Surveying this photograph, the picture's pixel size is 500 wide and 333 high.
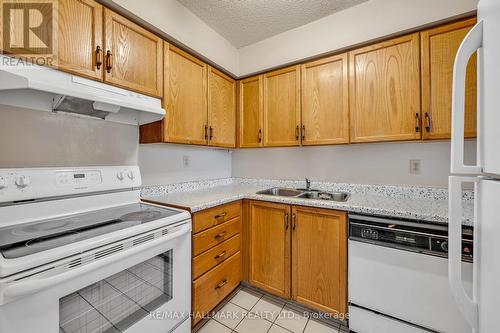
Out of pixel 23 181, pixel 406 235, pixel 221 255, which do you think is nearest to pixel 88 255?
pixel 23 181

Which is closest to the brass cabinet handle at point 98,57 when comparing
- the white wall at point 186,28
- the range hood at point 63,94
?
the range hood at point 63,94

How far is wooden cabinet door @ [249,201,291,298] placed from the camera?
1772 millimetres

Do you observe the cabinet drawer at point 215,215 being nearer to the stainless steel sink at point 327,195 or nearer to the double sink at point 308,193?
the double sink at point 308,193

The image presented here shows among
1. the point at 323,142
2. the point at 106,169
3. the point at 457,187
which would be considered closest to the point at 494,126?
the point at 457,187

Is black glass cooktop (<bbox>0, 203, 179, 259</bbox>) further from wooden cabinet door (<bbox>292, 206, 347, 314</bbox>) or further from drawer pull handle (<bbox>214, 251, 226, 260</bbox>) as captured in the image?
wooden cabinet door (<bbox>292, 206, 347, 314</bbox>)

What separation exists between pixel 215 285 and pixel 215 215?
1.83 ft

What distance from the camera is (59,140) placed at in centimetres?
135

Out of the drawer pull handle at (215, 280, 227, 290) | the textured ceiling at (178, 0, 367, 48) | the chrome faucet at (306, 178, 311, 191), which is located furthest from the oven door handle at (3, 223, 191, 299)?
the textured ceiling at (178, 0, 367, 48)

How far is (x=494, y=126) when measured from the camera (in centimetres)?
47

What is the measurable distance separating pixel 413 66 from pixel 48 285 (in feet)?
7.90

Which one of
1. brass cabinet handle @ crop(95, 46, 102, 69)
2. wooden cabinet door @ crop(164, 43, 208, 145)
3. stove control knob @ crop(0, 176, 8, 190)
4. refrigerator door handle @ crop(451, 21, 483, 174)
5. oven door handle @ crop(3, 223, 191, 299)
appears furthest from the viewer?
wooden cabinet door @ crop(164, 43, 208, 145)

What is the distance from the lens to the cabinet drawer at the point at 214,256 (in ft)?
5.01

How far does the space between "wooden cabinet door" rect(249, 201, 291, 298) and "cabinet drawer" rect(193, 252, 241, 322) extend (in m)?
0.15

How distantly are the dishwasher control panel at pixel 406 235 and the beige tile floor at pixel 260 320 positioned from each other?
750 mm
